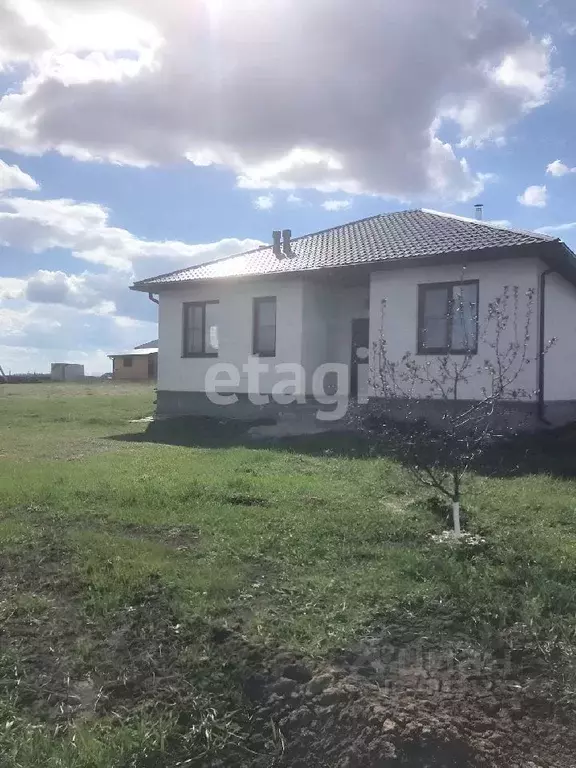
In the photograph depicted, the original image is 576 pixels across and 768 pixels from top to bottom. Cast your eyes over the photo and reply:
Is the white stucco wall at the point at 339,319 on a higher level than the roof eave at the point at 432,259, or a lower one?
lower

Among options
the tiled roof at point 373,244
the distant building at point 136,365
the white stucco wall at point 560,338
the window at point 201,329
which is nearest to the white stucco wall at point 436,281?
the tiled roof at point 373,244

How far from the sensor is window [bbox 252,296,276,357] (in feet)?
52.3

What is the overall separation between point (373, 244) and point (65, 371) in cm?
4357

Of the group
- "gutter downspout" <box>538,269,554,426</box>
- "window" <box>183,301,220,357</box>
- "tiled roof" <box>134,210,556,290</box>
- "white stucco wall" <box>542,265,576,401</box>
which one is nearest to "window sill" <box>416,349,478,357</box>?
"gutter downspout" <box>538,269,554,426</box>

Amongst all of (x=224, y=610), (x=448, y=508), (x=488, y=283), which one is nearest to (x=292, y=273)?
(x=488, y=283)

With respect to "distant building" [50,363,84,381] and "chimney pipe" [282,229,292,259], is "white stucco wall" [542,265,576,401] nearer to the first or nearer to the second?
"chimney pipe" [282,229,292,259]

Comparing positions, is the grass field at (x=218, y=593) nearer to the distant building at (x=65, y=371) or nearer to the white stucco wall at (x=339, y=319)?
the white stucco wall at (x=339, y=319)

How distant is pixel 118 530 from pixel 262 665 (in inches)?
111

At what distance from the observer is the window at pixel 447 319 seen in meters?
12.9

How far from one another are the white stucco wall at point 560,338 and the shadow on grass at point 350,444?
4.58ft

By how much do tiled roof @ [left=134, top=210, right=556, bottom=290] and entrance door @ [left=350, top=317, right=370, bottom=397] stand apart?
174cm

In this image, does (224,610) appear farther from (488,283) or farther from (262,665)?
(488,283)

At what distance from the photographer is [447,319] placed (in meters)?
13.1

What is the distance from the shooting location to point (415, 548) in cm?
565
